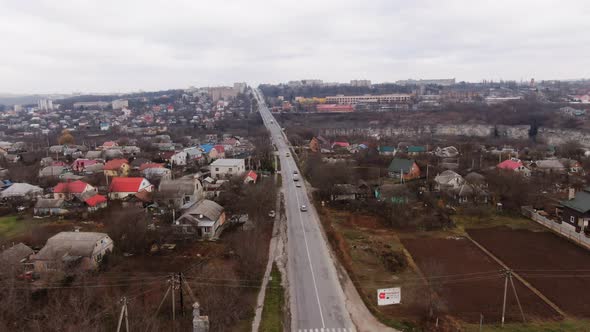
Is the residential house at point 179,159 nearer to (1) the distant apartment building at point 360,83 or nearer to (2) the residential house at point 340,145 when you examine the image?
(2) the residential house at point 340,145

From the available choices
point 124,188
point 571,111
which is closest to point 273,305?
point 124,188

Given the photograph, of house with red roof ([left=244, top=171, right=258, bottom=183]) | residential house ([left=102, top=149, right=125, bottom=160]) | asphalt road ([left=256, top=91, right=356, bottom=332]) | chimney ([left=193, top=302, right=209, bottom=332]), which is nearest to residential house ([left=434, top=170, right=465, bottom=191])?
asphalt road ([left=256, top=91, right=356, bottom=332])

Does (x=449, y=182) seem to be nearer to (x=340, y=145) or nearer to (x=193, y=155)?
(x=340, y=145)

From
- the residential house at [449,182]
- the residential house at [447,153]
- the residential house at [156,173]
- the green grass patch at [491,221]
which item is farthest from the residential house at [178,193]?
the residential house at [447,153]

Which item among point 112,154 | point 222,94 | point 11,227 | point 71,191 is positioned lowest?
point 11,227

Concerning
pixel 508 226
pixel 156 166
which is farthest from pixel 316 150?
pixel 508 226

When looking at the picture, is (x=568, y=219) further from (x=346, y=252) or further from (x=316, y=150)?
(x=316, y=150)

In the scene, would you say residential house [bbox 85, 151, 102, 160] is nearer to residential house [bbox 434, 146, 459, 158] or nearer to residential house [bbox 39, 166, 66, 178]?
residential house [bbox 39, 166, 66, 178]
